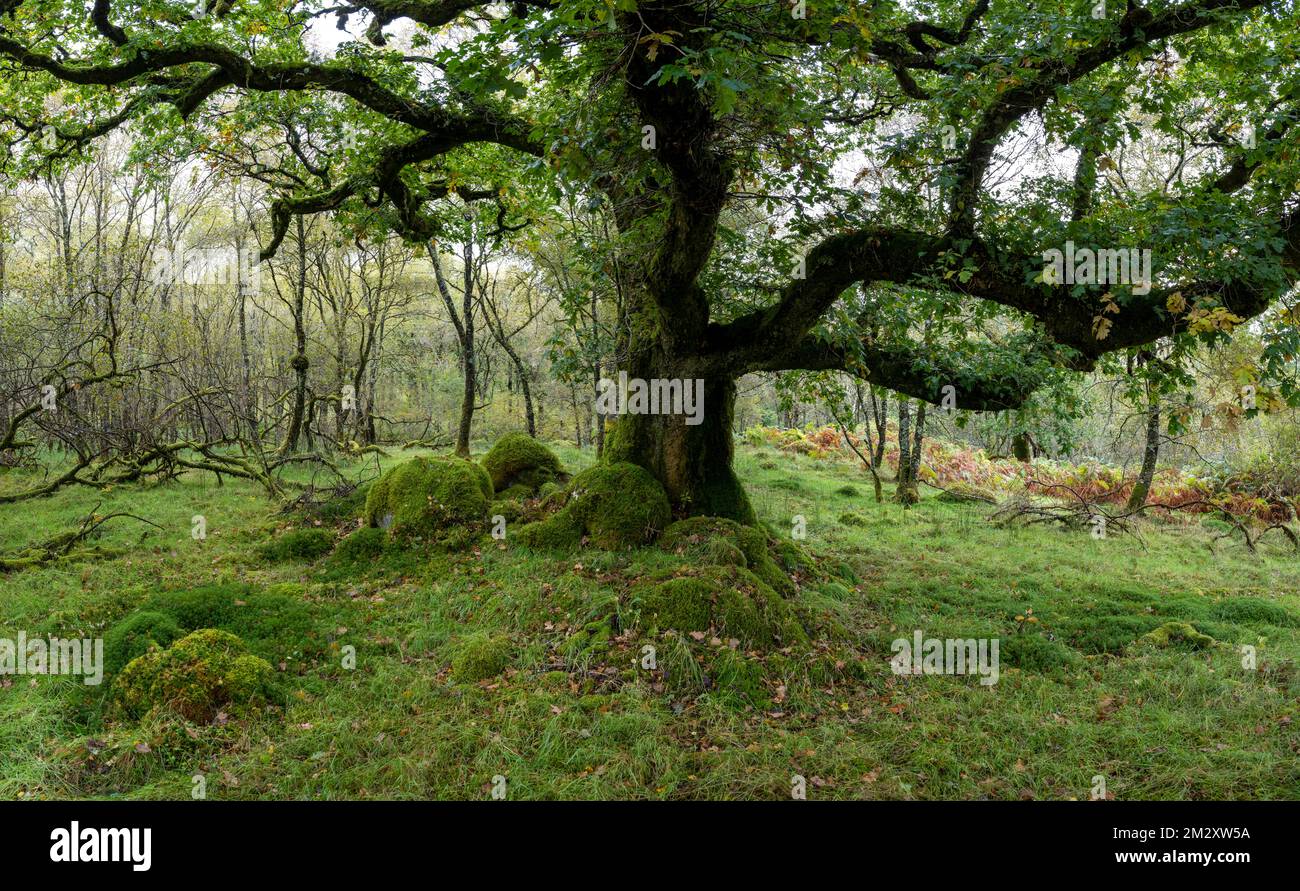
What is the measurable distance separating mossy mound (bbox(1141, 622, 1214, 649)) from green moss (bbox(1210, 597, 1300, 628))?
1.26 meters

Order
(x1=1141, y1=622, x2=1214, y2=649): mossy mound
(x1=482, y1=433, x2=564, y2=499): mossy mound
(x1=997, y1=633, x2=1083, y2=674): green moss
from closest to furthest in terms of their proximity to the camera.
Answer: (x1=997, y1=633, x2=1083, y2=674): green moss → (x1=1141, y1=622, x2=1214, y2=649): mossy mound → (x1=482, y1=433, x2=564, y2=499): mossy mound

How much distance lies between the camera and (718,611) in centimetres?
598

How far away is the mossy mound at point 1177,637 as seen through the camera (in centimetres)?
654

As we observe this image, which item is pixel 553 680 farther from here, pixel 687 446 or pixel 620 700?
pixel 687 446

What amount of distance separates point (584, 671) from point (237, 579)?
16.1 ft

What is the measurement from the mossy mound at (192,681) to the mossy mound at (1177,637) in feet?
25.9

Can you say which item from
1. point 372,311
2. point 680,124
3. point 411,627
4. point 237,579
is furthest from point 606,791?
point 372,311

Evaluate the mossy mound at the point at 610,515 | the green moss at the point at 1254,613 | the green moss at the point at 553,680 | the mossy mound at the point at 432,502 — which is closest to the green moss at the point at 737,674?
the green moss at the point at 553,680

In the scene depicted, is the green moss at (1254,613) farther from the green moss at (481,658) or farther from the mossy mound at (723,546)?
the green moss at (481,658)

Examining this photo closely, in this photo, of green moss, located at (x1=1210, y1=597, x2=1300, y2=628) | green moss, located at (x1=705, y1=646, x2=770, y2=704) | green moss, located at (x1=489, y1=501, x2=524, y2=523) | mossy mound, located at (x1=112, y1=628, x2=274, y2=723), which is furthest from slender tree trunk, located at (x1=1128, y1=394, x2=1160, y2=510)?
mossy mound, located at (x1=112, y1=628, x2=274, y2=723)

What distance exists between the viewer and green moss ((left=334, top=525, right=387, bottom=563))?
27.3ft

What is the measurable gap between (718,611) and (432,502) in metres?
4.52

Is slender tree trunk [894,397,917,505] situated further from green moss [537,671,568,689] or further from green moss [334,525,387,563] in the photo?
green moss [537,671,568,689]
